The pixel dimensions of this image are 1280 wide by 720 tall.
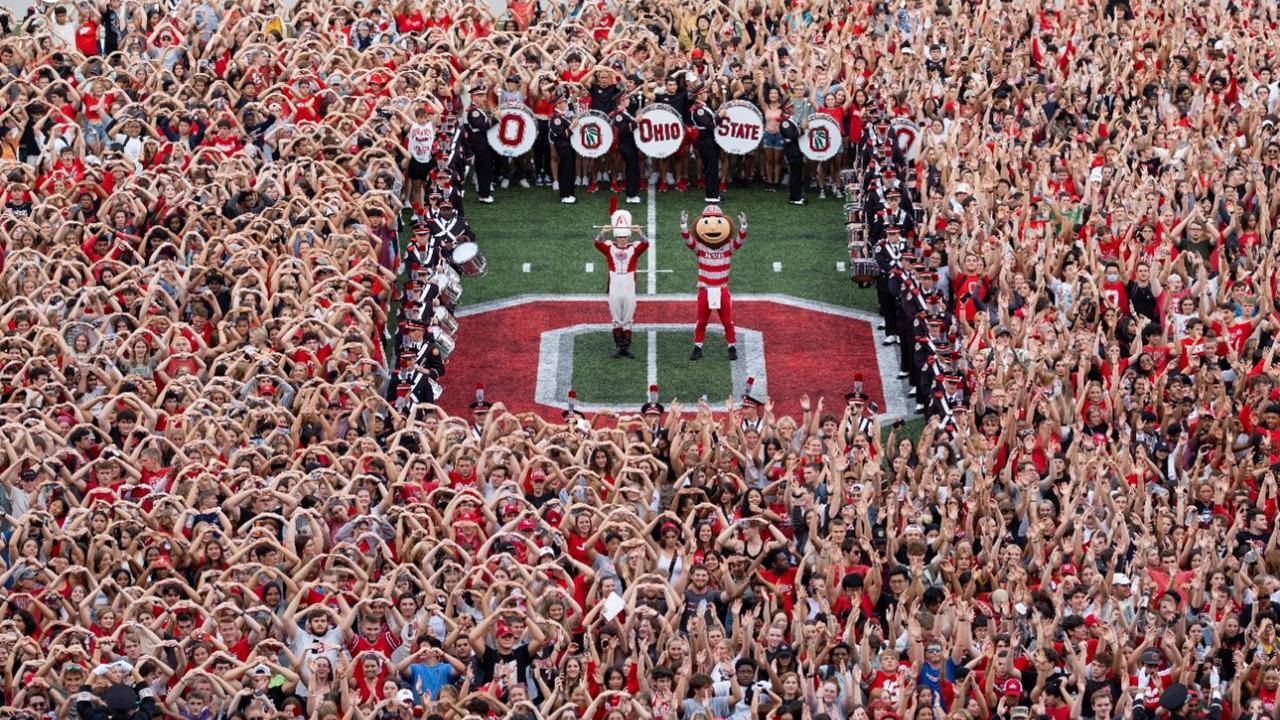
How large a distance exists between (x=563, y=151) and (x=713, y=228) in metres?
4.98

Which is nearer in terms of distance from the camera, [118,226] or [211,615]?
[211,615]

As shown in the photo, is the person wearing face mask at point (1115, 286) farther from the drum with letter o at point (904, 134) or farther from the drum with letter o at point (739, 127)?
the drum with letter o at point (739, 127)

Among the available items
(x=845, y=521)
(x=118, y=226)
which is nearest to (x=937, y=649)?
(x=845, y=521)

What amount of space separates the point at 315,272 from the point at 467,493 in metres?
4.73

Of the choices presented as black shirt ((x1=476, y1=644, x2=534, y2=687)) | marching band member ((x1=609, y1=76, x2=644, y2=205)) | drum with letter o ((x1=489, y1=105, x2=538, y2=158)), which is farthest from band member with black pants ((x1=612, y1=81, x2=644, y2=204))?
black shirt ((x1=476, y1=644, x2=534, y2=687))

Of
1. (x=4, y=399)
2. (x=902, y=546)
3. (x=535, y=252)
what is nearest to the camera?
(x=902, y=546)

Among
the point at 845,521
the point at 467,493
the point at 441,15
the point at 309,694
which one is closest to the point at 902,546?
the point at 845,521

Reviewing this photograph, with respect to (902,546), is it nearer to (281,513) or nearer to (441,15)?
(281,513)

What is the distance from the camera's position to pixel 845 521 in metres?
22.5

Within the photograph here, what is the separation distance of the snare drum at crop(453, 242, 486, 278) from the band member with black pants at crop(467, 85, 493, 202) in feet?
11.5

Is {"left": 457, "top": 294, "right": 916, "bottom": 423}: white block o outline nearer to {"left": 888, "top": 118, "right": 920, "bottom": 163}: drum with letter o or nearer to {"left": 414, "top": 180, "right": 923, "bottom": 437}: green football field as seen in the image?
{"left": 414, "top": 180, "right": 923, "bottom": 437}: green football field

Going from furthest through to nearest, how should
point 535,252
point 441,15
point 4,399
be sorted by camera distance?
1. point 441,15
2. point 535,252
3. point 4,399

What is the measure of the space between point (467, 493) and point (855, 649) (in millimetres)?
3434

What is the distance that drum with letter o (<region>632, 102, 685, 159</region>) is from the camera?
32094 millimetres
